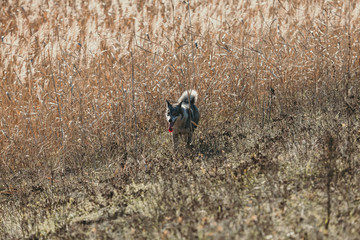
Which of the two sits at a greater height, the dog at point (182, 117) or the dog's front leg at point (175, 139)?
the dog at point (182, 117)

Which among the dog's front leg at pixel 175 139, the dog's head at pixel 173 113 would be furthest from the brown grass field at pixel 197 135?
the dog's head at pixel 173 113

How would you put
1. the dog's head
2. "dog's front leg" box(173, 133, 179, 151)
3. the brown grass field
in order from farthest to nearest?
"dog's front leg" box(173, 133, 179, 151) < the dog's head < the brown grass field

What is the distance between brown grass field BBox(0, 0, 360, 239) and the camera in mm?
3568

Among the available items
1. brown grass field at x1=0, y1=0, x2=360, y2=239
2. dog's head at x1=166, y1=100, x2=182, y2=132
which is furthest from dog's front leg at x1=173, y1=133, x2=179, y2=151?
dog's head at x1=166, y1=100, x2=182, y2=132

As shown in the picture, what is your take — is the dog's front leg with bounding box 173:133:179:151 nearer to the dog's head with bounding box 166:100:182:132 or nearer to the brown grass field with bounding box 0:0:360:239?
the brown grass field with bounding box 0:0:360:239

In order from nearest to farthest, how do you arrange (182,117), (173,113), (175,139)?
(173,113) < (182,117) < (175,139)

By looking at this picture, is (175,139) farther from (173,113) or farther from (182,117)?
(173,113)

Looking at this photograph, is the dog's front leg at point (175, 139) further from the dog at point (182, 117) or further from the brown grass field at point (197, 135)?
the brown grass field at point (197, 135)

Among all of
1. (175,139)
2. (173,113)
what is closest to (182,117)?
(173,113)

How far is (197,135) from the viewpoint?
6477 mm

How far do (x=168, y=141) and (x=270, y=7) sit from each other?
3.48 metres

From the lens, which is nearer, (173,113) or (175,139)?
(173,113)

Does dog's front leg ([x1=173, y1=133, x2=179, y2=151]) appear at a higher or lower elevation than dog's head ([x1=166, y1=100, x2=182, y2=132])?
lower

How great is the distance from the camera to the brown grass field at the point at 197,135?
3568 mm
